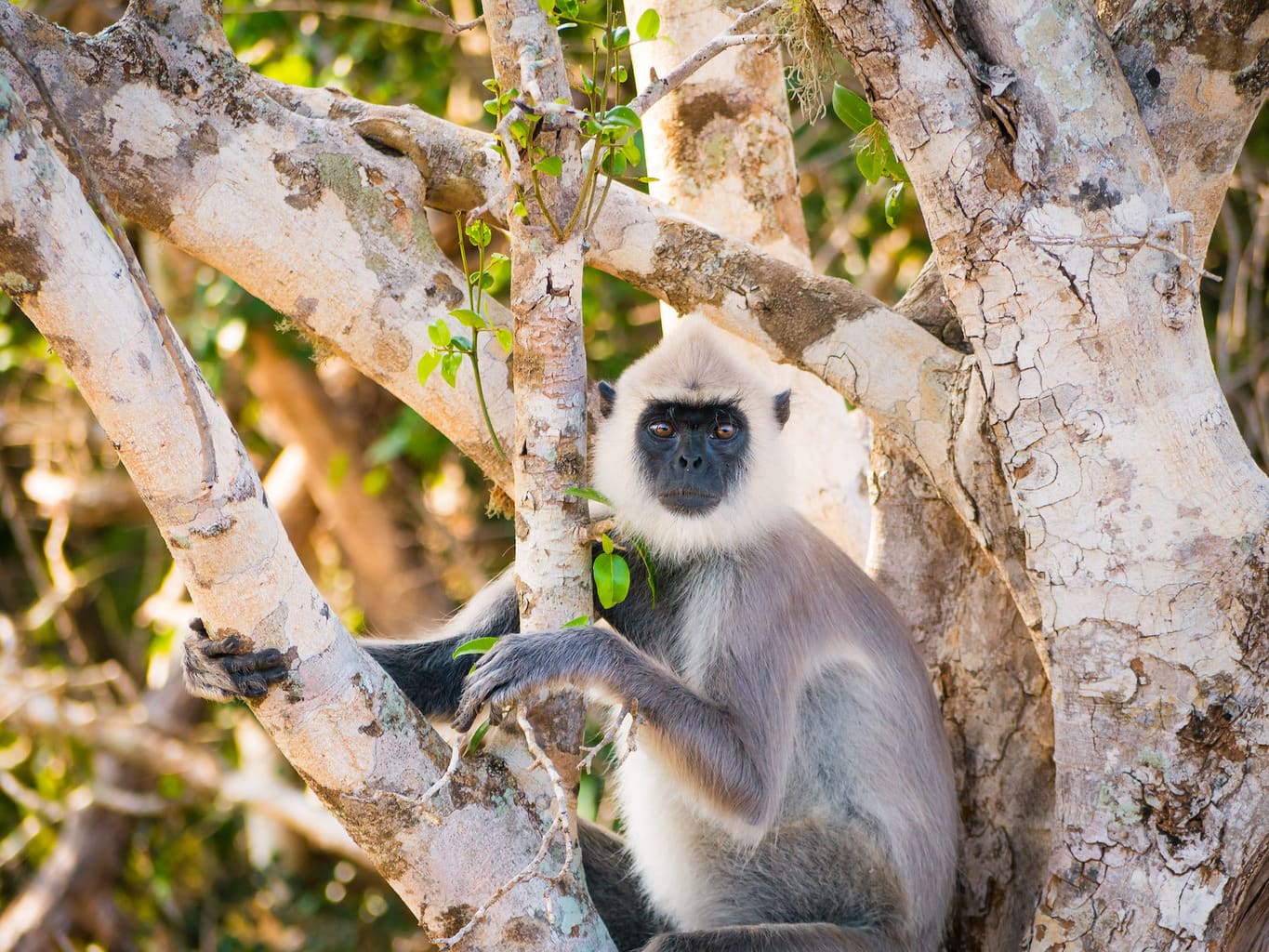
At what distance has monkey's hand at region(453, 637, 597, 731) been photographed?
2.70 meters

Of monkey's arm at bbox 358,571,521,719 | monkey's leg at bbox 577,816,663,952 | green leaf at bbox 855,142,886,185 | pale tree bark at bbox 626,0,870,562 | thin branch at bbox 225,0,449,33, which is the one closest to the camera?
green leaf at bbox 855,142,886,185

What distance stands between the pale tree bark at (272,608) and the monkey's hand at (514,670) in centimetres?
11

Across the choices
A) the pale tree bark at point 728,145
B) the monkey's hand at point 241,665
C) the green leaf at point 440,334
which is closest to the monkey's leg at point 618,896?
the pale tree bark at point 728,145

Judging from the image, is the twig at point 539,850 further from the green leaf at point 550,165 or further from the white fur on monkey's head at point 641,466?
the green leaf at point 550,165

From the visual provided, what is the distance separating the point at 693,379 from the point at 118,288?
1.56 metres

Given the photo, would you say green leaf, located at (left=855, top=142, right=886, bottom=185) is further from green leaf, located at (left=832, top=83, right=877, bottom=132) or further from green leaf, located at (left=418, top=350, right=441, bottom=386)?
green leaf, located at (left=418, top=350, right=441, bottom=386)

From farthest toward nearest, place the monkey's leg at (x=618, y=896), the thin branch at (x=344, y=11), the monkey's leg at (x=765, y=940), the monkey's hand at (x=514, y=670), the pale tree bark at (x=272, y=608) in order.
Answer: the thin branch at (x=344, y=11) < the monkey's leg at (x=618, y=896) < the monkey's leg at (x=765, y=940) < the monkey's hand at (x=514, y=670) < the pale tree bark at (x=272, y=608)

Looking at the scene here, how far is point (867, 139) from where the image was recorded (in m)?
3.15

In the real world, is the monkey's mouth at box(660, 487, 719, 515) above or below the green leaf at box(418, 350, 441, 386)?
below

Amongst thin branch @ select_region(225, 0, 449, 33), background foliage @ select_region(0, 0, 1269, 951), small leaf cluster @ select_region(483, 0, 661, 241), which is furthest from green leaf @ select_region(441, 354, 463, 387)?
thin branch @ select_region(225, 0, 449, 33)

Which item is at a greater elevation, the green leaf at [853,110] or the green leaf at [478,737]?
the green leaf at [853,110]

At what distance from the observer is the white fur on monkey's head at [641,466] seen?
3.31m

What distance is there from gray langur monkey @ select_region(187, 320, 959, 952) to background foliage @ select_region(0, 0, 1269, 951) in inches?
98.6

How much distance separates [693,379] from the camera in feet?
10.9
